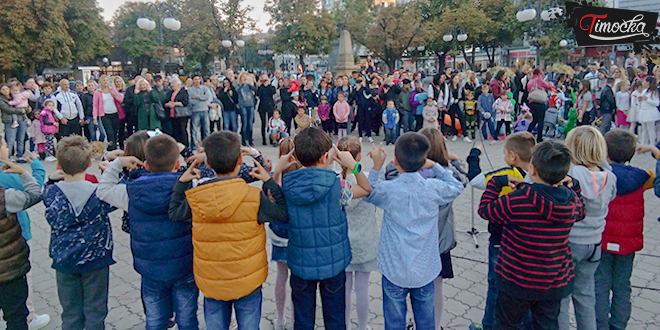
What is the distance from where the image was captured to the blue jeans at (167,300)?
2.84 metres

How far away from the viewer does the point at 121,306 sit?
397 cm

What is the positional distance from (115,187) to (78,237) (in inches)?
15.8

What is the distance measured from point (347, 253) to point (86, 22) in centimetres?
4672

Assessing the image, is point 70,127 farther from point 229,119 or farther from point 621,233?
point 621,233

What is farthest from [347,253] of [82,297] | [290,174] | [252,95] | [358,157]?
[252,95]

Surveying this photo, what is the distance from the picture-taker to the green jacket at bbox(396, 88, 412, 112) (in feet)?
38.5

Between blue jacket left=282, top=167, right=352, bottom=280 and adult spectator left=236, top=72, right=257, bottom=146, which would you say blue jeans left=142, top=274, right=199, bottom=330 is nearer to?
blue jacket left=282, top=167, right=352, bottom=280

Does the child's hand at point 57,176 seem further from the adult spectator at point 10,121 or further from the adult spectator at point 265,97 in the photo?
the adult spectator at point 265,97

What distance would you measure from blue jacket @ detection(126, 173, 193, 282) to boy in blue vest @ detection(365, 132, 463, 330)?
119 centimetres

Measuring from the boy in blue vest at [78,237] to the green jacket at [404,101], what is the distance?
31.0 ft

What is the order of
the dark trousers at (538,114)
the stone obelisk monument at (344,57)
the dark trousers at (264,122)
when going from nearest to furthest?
the dark trousers at (538,114) < the dark trousers at (264,122) < the stone obelisk monument at (344,57)

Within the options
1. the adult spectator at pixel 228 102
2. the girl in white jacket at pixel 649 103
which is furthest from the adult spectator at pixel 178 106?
the girl in white jacket at pixel 649 103

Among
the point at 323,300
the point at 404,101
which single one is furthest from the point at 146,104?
the point at 323,300

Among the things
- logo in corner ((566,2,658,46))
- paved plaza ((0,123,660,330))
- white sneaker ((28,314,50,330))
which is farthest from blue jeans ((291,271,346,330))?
logo in corner ((566,2,658,46))
